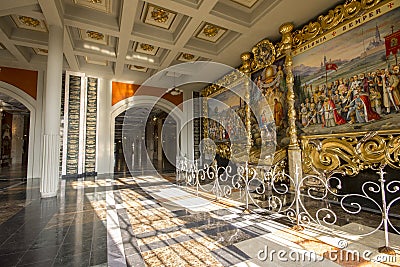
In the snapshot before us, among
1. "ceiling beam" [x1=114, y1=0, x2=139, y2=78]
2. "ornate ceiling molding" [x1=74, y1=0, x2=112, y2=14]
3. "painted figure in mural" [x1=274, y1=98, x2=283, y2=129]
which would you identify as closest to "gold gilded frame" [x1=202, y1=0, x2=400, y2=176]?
"painted figure in mural" [x1=274, y1=98, x2=283, y2=129]

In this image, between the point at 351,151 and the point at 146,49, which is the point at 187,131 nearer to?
the point at 146,49

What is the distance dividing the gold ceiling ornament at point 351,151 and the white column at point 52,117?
494 cm

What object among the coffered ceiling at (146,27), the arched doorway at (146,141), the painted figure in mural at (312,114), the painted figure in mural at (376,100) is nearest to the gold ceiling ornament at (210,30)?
the coffered ceiling at (146,27)

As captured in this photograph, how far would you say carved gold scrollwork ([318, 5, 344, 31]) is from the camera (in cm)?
374

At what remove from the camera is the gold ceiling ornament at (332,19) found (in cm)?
338

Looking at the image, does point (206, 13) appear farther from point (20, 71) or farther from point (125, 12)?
point (20, 71)

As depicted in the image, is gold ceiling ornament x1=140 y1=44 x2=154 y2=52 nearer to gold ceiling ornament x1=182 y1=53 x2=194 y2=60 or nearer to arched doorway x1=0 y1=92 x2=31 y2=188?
gold ceiling ornament x1=182 y1=53 x2=194 y2=60

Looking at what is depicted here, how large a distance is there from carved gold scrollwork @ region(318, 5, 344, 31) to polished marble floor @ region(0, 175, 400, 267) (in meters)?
3.66

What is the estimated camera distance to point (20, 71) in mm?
6820

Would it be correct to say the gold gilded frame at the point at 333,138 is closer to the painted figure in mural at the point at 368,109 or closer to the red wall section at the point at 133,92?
the painted figure in mural at the point at 368,109

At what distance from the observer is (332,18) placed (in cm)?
386

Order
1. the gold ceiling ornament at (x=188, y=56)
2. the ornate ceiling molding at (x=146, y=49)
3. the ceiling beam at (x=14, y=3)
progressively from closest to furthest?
the ceiling beam at (x=14, y=3) < the ornate ceiling molding at (x=146, y=49) < the gold ceiling ornament at (x=188, y=56)

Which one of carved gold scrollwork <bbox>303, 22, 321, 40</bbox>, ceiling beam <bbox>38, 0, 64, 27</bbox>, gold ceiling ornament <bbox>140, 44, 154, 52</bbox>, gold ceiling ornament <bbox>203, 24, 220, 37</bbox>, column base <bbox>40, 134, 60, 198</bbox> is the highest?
gold ceiling ornament <bbox>140, 44, 154, 52</bbox>

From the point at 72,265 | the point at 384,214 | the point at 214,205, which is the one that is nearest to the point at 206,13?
the point at 214,205
